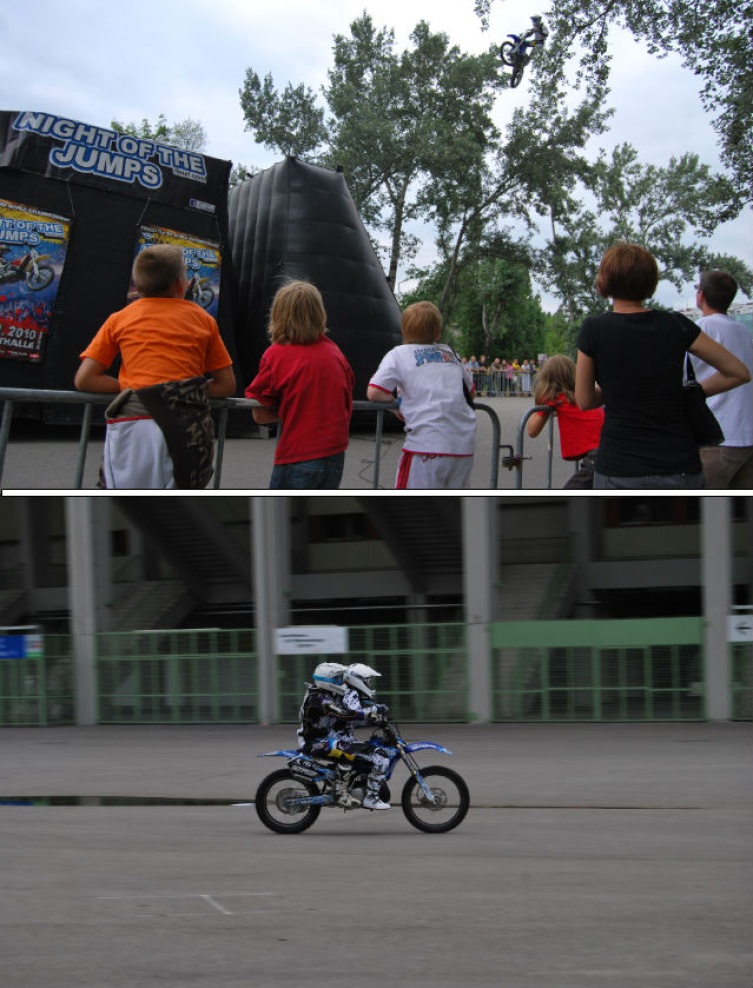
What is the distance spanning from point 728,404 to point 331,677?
3207 millimetres

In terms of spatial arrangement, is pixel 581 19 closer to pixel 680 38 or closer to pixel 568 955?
pixel 680 38

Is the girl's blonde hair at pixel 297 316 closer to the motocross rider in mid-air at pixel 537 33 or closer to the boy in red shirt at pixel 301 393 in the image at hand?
the boy in red shirt at pixel 301 393

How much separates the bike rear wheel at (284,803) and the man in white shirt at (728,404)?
3.74 m

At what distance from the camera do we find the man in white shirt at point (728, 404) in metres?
5.46

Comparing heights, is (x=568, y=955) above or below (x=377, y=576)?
below

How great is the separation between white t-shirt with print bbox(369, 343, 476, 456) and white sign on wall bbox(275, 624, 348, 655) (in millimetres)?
8844

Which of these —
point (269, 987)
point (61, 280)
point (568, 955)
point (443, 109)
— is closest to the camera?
point (269, 987)

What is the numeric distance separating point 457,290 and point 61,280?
17.1 m

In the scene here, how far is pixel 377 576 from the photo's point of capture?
12.7m

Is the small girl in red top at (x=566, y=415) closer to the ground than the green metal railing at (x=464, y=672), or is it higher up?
higher up

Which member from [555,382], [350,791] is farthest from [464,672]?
[555,382]

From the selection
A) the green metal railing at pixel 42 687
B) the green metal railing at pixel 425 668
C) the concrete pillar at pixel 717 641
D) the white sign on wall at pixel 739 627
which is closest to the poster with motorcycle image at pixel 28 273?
the green metal railing at pixel 42 687

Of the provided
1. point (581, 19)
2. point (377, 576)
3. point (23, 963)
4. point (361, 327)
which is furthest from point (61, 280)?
point (23, 963)

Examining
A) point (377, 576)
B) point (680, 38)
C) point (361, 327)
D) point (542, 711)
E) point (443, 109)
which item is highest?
point (443, 109)
